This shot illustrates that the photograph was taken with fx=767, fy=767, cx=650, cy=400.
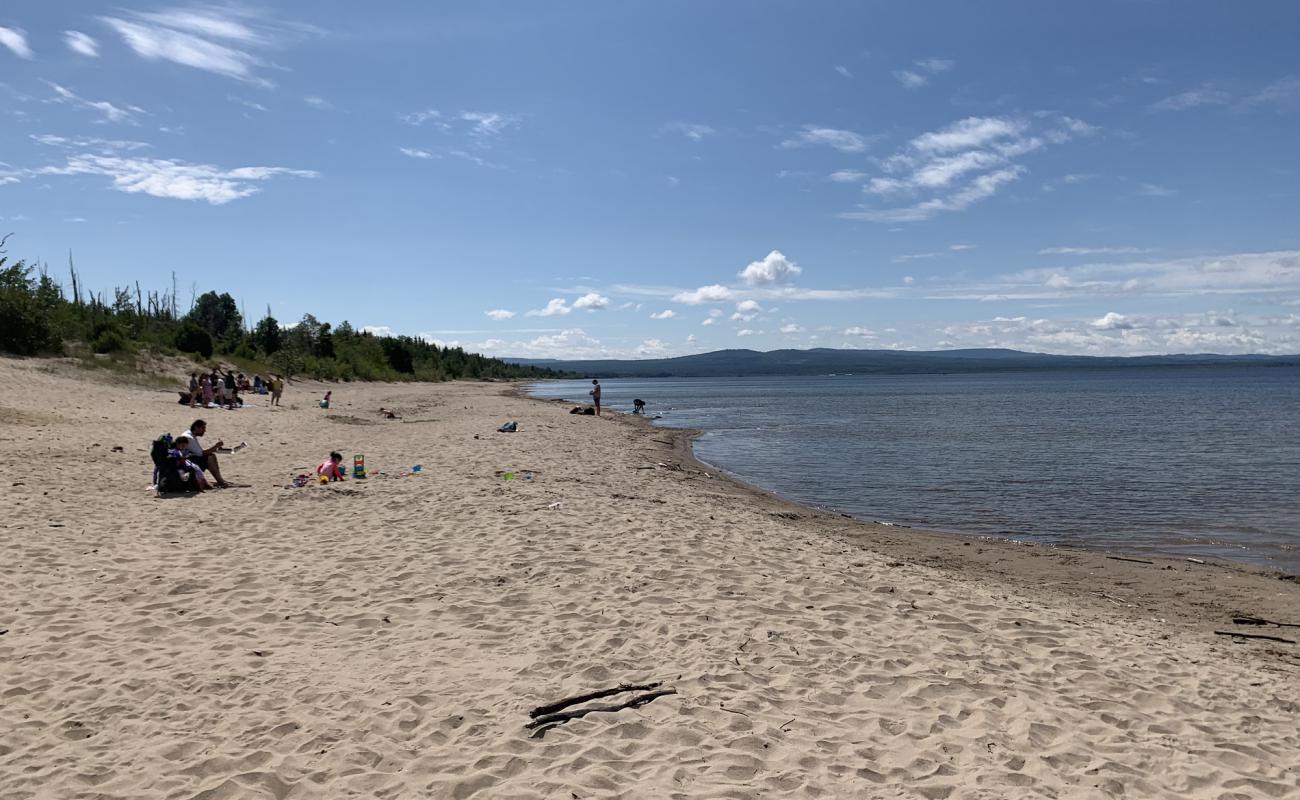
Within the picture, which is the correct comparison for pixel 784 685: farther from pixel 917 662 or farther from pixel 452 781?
pixel 452 781

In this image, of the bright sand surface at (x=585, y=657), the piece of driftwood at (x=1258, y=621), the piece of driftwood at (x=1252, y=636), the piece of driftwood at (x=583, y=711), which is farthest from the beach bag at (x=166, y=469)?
the piece of driftwood at (x=1258, y=621)

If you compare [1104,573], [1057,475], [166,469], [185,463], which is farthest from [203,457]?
[1057,475]

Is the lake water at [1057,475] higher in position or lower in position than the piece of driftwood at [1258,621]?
lower

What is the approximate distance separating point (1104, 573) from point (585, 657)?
8.48m

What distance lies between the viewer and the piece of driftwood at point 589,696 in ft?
16.9

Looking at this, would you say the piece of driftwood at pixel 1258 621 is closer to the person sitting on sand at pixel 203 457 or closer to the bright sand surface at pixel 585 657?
the bright sand surface at pixel 585 657

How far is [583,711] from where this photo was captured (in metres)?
5.18

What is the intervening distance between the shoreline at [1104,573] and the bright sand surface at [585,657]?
0.25 ft

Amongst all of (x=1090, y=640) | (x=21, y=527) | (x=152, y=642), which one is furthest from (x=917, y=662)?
(x=21, y=527)

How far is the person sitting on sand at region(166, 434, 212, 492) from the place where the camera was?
1215 centimetres

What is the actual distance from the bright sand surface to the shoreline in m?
0.08

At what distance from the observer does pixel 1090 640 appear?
7.25 m

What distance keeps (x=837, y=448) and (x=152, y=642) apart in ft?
85.2

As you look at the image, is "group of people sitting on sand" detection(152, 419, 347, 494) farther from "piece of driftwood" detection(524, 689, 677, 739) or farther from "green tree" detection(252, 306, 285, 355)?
"green tree" detection(252, 306, 285, 355)
